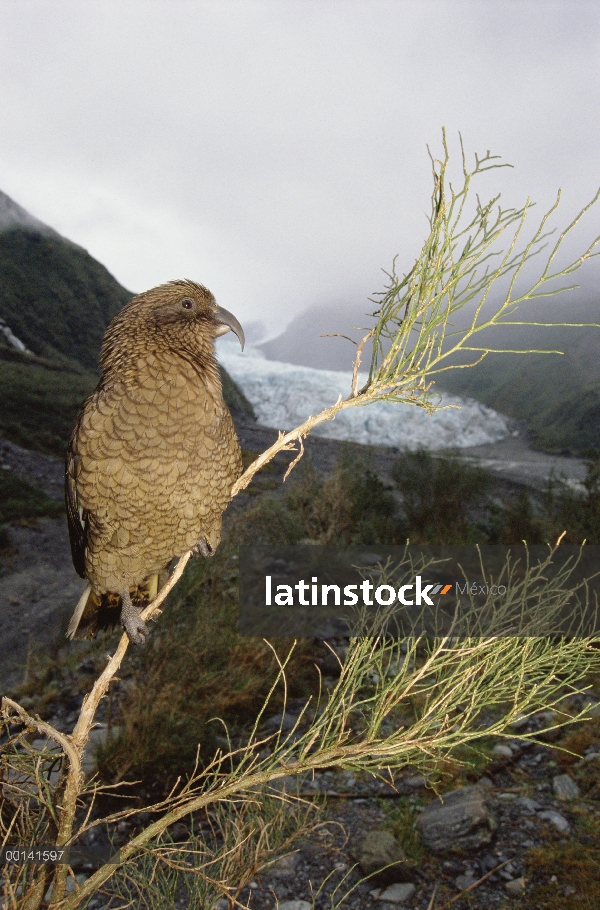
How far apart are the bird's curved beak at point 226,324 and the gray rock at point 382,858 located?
3.96 metres

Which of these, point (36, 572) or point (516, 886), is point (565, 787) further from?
point (36, 572)

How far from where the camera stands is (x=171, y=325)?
2252 millimetres

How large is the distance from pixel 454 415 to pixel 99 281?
77.3 feet

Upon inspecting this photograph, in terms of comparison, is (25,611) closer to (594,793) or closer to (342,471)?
(342,471)

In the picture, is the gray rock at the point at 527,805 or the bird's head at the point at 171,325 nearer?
the bird's head at the point at 171,325

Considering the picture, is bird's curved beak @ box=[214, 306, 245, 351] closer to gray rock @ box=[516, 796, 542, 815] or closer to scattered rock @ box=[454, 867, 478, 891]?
scattered rock @ box=[454, 867, 478, 891]

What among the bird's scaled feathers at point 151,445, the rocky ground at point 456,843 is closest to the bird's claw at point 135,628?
the bird's scaled feathers at point 151,445

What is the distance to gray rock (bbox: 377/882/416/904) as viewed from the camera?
4.08 metres

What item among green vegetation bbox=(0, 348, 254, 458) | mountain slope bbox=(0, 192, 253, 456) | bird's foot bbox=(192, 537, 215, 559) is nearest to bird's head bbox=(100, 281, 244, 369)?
bird's foot bbox=(192, 537, 215, 559)

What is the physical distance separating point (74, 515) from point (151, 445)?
0.56m

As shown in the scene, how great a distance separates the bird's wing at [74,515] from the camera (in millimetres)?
2197

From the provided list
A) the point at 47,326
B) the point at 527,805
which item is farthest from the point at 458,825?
the point at 47,326

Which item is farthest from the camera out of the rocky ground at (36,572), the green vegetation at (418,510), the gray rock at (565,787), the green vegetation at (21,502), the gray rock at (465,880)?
the green vegetation at (21,502)

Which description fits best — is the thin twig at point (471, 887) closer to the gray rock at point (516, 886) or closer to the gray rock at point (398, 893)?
the gray rock at point (516, 886)
